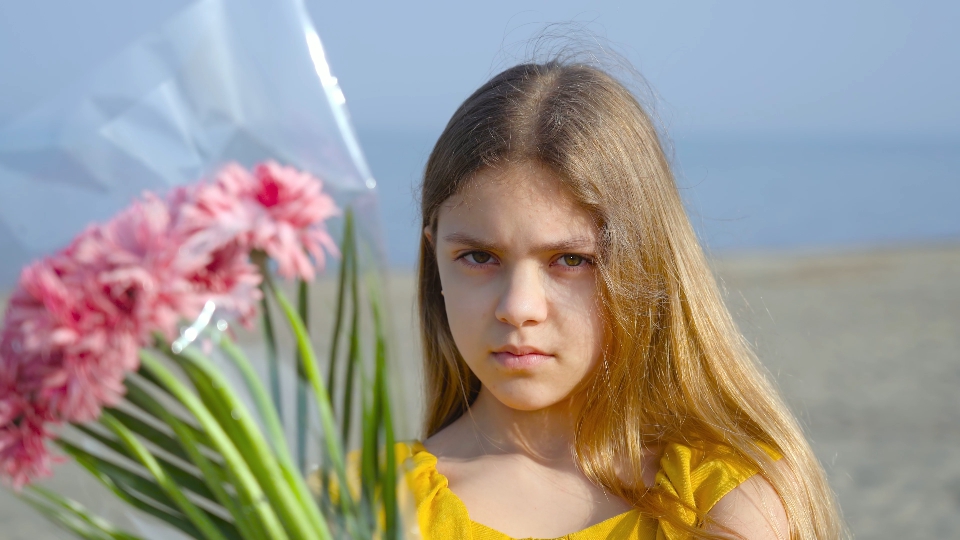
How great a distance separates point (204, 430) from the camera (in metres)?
0.88

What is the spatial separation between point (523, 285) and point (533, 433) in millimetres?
504

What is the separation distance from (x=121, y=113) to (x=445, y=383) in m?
1.40

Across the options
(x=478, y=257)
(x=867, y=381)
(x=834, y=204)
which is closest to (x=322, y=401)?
(x=478, y=257)

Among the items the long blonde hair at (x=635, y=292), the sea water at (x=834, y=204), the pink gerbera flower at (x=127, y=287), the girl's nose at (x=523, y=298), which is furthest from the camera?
the sea water at (x=834, y=204)

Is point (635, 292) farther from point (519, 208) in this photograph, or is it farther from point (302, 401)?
point (302, 401)

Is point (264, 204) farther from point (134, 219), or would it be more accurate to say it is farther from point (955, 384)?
point (955, 384)

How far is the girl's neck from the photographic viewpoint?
6.77 ft

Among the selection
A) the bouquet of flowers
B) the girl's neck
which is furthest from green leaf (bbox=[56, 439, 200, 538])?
the girl's neck

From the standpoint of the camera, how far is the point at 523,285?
67.4 inches

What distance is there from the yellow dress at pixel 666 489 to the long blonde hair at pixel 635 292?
0.03m

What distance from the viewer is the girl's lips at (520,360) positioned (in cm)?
180

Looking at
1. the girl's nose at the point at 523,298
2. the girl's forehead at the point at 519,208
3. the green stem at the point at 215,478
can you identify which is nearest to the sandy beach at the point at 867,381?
the green stem at the point at 215,478

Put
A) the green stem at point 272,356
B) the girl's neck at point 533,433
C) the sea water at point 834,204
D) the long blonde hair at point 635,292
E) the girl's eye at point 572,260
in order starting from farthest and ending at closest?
the sea water at point 834,204 → the girl's neck at point 533,433 → the long blonde hair at point 635,292 → the girl's eye at point 572,260 → the green stem at point 272,356

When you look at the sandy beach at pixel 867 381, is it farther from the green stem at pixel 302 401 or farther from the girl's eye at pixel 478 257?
the girl's eye at pixel 478 257
